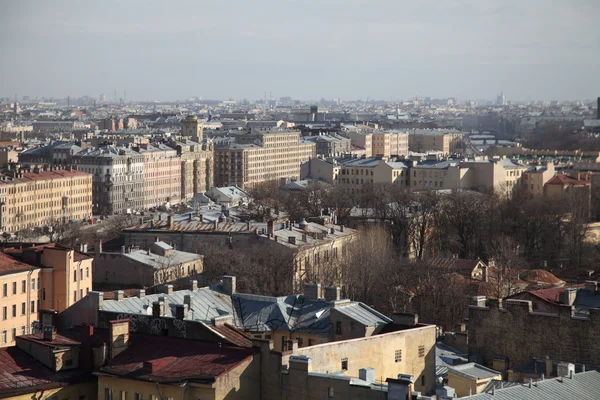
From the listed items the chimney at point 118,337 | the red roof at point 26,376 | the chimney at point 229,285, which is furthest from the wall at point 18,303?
the chimney at point 118,337

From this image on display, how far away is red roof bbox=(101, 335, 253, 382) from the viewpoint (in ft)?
60.0

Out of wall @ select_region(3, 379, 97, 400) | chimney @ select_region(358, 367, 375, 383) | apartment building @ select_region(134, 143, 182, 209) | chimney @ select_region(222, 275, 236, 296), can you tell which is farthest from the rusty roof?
apartment building @ select_region(134, 143, 182, 209)

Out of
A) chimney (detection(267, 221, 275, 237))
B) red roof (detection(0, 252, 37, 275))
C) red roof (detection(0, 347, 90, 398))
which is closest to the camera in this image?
red roof (detection(0, 347, 90, 398))

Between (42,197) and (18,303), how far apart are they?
156ft

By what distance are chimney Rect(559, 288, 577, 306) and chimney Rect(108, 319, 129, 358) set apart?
31.4ft

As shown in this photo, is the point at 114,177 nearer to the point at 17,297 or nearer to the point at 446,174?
the point at 446,174

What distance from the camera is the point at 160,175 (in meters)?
95.6

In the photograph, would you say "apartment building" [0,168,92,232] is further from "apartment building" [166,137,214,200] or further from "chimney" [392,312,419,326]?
"chimney" [392,312,419,326]

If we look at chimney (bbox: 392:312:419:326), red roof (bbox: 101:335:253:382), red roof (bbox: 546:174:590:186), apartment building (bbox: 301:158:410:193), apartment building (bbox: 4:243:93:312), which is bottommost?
apartment building (bbox: 301:158:410:193)

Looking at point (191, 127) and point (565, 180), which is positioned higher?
point (565, 180)

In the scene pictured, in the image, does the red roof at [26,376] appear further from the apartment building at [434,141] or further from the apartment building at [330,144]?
the apartment building at [434,141]

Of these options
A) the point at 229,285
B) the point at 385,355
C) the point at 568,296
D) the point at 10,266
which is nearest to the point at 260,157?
the point at 10,266

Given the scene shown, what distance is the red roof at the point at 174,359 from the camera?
18.3 metres

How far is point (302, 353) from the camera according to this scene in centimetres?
1902
